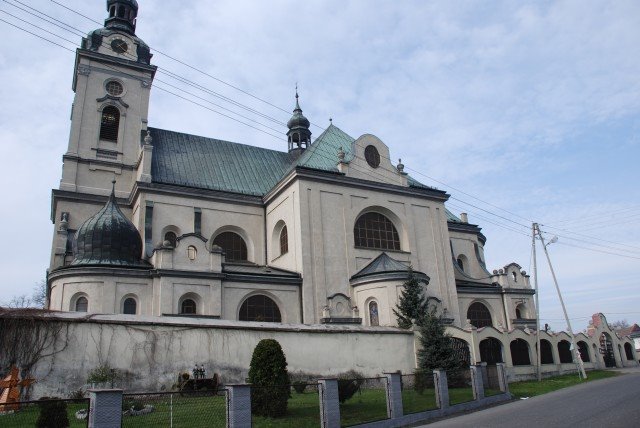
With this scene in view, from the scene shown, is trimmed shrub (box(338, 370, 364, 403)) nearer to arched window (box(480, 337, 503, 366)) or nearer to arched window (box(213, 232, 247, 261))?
arched window (box(480, 337, 503, 366))

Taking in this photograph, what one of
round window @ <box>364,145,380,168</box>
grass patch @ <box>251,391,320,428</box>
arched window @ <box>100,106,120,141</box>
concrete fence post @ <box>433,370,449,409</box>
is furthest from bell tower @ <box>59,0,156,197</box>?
concrete fence post @ <box>433,370,449,409</box>

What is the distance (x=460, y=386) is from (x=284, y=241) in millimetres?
13329

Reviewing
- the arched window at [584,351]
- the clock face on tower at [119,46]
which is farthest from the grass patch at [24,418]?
the arched window at [584,351]

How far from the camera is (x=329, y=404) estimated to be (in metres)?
12.0

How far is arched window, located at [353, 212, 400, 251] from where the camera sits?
94.2ft

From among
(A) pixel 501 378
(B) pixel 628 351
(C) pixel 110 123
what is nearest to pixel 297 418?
(A) pixel 501 378

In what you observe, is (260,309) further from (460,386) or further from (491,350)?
(491,350)

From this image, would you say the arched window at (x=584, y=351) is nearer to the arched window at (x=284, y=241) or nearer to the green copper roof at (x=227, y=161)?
the green copper roof at (x=227, y=161)

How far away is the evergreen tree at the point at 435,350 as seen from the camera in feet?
65.7

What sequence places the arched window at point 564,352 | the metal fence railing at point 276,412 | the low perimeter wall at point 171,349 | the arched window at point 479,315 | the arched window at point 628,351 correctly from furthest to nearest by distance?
the arched window at point 628,351, the arched window at point 479,315, the arched window at point 564,352, the low perimeter wall at point 171,349, the metal fence railing at point 276,412

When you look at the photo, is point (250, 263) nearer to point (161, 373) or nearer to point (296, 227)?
point (296, 227)

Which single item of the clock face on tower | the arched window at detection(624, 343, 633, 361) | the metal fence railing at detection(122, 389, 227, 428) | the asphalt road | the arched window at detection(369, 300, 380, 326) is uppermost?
the clock face on tower

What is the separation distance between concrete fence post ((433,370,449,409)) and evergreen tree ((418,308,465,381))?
3.98m

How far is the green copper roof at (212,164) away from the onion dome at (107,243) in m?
5.01
